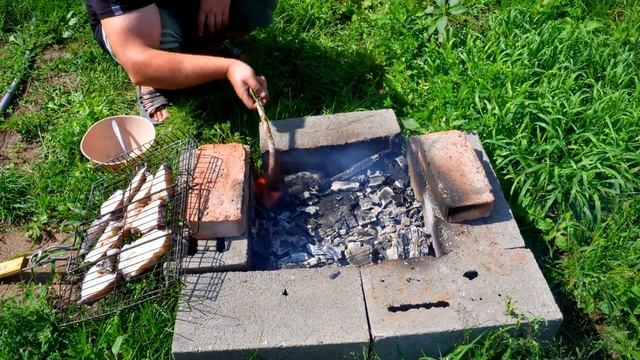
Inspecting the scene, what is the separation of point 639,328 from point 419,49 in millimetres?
2407

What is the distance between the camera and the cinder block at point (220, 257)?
8.29ft

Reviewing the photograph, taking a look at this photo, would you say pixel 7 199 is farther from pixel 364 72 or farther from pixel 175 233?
pixel 364 72

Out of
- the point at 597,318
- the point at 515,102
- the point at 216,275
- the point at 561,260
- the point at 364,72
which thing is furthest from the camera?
the point at 364,72

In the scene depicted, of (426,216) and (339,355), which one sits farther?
(426,216)

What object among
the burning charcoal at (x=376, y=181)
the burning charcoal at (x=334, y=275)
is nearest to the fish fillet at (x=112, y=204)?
the burning charcoal at (x=334, y=275)

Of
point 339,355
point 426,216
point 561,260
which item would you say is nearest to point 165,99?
point 426,216

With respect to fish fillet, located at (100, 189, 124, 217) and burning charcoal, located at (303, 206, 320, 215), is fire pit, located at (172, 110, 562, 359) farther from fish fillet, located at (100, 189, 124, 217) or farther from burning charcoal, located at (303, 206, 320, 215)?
fish fillet, located at (100, 189, 124, 217)

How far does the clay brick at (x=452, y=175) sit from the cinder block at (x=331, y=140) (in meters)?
0.19

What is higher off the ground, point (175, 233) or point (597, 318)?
point (175, 233)

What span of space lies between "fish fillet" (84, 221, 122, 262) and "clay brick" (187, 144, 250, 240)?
453 mm

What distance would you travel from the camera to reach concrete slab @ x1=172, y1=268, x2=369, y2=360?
2270 mm

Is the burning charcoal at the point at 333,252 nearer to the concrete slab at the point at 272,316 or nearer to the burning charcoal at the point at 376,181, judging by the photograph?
the concrete slab at the point at 272,316

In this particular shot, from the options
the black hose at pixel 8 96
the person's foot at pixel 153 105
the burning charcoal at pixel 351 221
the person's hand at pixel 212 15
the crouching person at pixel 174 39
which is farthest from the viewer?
the black hose at pixel 8 96

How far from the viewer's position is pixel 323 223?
294 centimetres
